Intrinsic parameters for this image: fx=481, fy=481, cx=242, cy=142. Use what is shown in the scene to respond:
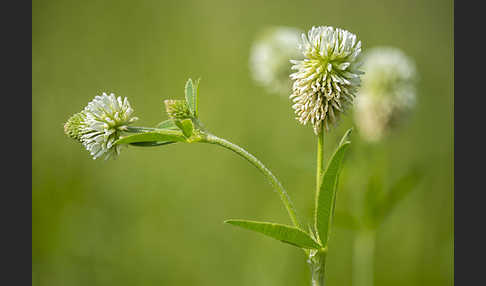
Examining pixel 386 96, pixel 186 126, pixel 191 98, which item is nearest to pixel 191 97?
pixel 191 98

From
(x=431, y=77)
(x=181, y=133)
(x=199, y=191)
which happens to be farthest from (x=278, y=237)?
(x=431, y=77)

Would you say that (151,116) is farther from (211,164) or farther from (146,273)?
(146,273)

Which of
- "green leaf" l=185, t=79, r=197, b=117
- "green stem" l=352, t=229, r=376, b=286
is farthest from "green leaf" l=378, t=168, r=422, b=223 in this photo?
"green leaf" l=185, t=79, r=197, b=117

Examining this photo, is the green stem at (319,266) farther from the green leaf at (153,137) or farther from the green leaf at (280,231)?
the green leaf at (153,137)

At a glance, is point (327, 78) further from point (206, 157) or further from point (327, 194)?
point (206, 157)

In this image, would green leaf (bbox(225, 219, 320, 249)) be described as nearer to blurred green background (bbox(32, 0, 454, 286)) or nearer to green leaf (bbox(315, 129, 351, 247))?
green leaf (bbox(315, 129, 351, 247))

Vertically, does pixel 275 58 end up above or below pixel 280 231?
above
